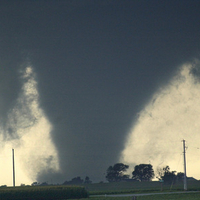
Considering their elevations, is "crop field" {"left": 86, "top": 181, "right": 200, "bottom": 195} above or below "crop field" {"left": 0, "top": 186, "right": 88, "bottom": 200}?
below

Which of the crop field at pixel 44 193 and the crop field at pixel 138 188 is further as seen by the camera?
the crop field at pixel 138 188

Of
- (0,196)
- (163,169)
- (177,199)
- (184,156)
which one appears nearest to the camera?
(177,199)

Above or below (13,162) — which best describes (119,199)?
below

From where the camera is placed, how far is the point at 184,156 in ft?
359

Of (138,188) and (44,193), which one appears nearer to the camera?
(44,193)

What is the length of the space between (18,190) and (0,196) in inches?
146

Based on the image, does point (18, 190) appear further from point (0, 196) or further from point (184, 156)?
point (184, 156)

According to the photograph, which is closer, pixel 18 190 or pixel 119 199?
pixel 119 199

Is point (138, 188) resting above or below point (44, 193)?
below

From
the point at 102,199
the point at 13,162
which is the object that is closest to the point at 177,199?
the point at 102,199

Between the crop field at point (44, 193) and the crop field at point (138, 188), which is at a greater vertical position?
the crop field at point (44, 193)

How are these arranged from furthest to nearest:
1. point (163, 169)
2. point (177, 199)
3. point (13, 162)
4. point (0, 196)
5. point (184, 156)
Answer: point (163, 169) → point (13, 162) → point (184, 156) → point (0, 196) → point (177, 199)

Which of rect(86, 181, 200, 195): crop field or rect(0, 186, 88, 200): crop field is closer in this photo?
rect(0, 186, 88, 200): crop field

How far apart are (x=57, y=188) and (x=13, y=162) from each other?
33.9 meters
